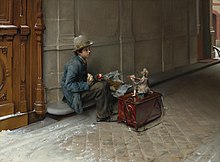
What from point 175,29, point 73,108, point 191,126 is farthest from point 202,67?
point 73,108

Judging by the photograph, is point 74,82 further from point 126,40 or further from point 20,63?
point 126,40

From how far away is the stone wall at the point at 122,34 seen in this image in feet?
17.8

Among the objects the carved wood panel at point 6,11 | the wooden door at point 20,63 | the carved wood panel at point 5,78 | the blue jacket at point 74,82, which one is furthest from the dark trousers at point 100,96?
the carved wood panel at point 6,11

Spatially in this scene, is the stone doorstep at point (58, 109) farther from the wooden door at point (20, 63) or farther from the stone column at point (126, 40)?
the stone column at point (126, 40)

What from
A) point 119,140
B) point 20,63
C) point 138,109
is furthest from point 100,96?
point 20,63

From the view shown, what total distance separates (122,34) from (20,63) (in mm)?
2875

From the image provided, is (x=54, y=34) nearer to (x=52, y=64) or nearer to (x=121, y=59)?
(x=52, y=64)

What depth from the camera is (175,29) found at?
9656 mm

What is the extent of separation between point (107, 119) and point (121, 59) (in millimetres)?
2125

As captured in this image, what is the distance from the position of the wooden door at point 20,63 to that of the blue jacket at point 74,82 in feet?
1.48

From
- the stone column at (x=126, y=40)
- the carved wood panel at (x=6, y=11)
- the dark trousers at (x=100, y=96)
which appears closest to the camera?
the carved wood panel at (x=6, y=11)

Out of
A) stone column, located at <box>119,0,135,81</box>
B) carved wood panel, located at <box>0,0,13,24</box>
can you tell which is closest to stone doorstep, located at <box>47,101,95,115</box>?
carved wood panel, located at <box>0,0,13,24</box>

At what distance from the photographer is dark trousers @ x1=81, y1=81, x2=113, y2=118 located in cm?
517

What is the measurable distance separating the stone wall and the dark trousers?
2.34 ft
